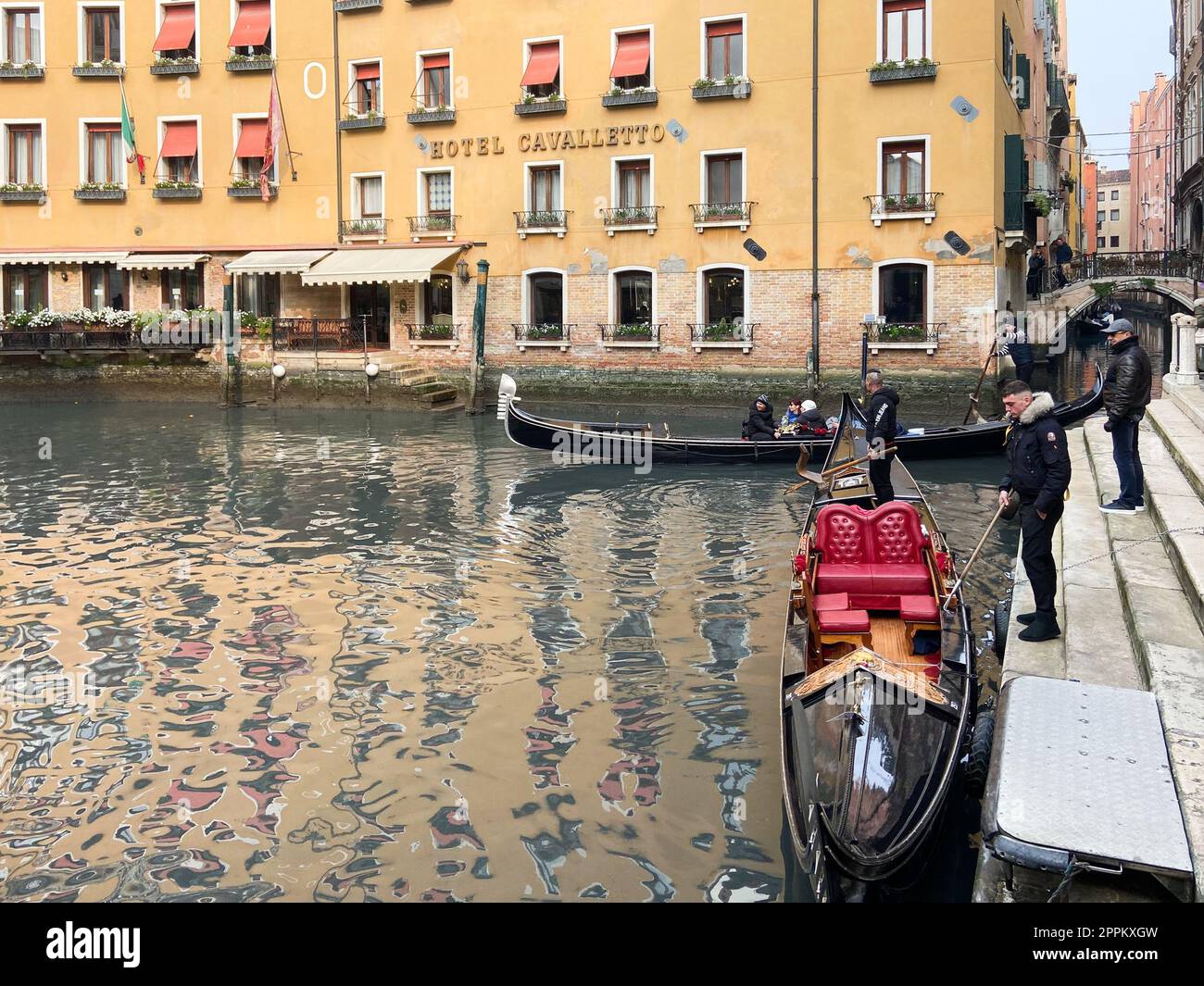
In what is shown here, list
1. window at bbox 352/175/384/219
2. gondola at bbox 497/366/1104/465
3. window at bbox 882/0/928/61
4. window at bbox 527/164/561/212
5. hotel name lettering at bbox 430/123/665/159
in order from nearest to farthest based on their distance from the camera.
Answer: gondola at bbox 497/366/1104/465 < window at bbox 882/0/928/61 < hotel name lettering at bbox 430/123/665/159 < window at bbox 527/164/561/212 < window at bbox 352/175/384/219

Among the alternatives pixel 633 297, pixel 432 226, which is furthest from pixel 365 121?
pixel 633 297

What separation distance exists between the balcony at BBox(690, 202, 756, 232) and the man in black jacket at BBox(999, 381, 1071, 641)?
14.2 m

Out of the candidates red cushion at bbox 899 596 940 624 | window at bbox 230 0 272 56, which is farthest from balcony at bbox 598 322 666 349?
red cushion at bbox 899 596 940 624

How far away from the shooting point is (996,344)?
1805cm

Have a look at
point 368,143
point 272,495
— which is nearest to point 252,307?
point 368,143

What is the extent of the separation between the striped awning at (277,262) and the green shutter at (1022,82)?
12211 millimetres

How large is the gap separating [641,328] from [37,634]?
14062mm

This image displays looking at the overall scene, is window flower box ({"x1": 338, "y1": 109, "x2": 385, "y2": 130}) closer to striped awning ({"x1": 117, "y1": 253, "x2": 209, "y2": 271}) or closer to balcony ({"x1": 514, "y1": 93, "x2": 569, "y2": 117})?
balcony ({"x1": 514, "y1": 93, "x2": 569, "y2": 117})

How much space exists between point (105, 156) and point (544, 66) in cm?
892

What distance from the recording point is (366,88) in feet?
72.8

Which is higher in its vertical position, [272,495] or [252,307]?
[252,307]

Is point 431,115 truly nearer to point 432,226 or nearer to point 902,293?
point 432,226

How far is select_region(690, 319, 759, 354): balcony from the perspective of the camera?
19.5 metres
